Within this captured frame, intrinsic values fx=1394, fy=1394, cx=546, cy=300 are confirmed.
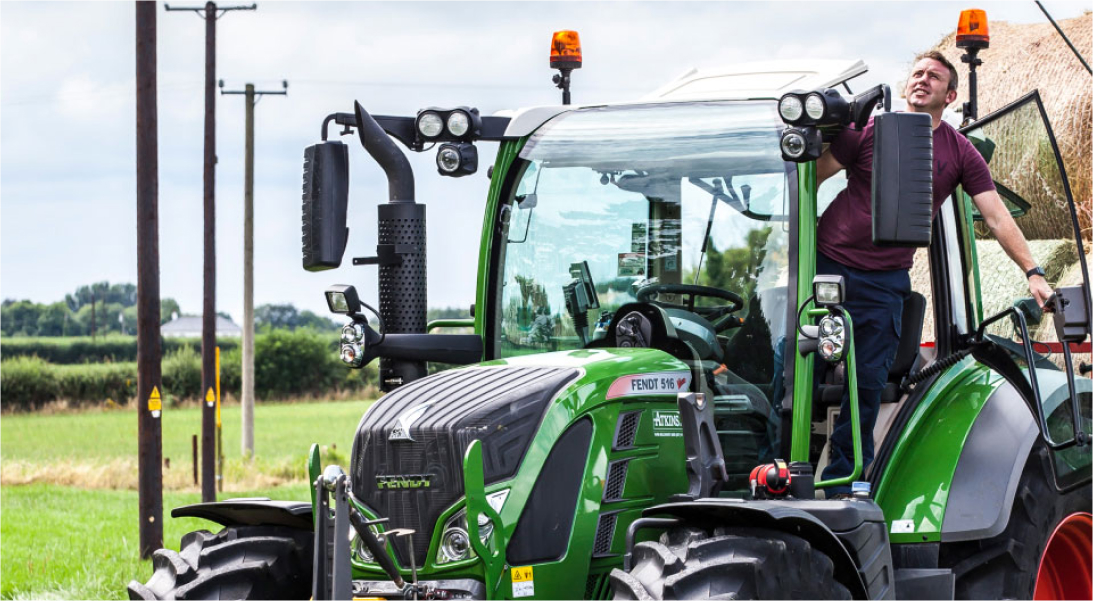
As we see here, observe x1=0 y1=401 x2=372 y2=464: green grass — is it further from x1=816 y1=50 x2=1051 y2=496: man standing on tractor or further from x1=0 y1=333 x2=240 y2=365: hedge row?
x1=816 y1=50 x2=1051 y2=496: man standing on tractor

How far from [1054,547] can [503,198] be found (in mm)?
2939

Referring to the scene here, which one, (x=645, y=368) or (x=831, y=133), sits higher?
(x=831, y=133)

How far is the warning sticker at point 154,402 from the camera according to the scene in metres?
13.5

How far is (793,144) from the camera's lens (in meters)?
5.31

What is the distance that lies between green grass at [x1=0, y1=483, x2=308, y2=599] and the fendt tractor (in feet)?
20.7

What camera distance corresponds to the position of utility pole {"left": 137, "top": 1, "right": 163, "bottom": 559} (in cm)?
1327

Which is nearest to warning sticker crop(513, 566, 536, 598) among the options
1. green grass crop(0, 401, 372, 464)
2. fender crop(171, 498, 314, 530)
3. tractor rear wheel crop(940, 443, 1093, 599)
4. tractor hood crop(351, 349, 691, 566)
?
tractor hood crop(351, 349, 691, 566)

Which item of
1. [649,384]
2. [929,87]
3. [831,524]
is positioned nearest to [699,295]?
[649,384]

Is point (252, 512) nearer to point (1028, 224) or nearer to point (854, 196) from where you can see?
point (854, 196)

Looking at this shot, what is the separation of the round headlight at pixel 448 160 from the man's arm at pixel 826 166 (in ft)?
4.93

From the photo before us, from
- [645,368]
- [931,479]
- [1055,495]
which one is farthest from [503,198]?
[1055,495]

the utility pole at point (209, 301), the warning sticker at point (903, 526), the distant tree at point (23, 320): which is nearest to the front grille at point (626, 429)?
the warning sticker at point (903, 526)

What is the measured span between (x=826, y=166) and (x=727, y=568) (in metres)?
1.94

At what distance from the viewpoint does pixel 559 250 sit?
5.95 m
